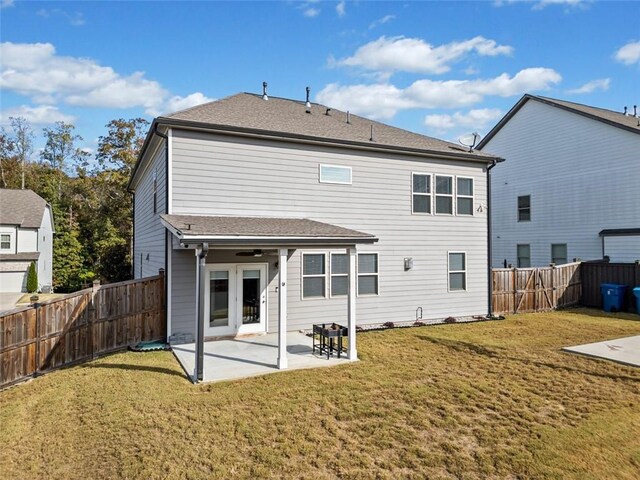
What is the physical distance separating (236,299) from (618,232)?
612 inches

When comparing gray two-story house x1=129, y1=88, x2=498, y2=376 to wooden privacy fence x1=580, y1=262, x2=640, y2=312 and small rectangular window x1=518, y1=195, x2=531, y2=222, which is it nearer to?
wooden privacy fence x1=580, y1=262, x2=640, y2=312

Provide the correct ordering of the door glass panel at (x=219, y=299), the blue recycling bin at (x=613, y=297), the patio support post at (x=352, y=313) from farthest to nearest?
the blue recycling bin at (x=613, y=297), the door glass panel at (x=219, y=299), the patio support post at (x=352, y=313)

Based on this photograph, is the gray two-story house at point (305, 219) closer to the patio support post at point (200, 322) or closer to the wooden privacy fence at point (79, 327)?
the patio support post at point (200, 322)

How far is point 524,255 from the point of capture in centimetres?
2017

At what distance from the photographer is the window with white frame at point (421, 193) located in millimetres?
12445

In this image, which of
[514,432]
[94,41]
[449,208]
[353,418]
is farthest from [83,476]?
[94,41]

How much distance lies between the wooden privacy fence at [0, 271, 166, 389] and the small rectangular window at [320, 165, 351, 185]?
502cm

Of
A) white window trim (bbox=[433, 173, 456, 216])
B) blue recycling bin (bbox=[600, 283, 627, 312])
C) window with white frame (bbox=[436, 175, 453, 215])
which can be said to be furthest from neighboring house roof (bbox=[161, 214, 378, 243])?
blue recycling bin (bbox=[600, 283, 627, 312])

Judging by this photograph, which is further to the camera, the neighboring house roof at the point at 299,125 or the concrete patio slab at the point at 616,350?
the neighboring house roof at the point at 299,125

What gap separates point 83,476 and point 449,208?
38.1 ft

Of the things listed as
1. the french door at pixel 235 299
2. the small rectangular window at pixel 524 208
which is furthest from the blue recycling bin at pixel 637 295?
the french door at pixel 235 299

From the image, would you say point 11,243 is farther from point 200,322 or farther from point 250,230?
point 200,322

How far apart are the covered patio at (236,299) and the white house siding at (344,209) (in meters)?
0.63

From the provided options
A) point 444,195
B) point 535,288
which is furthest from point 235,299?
point 535,288
